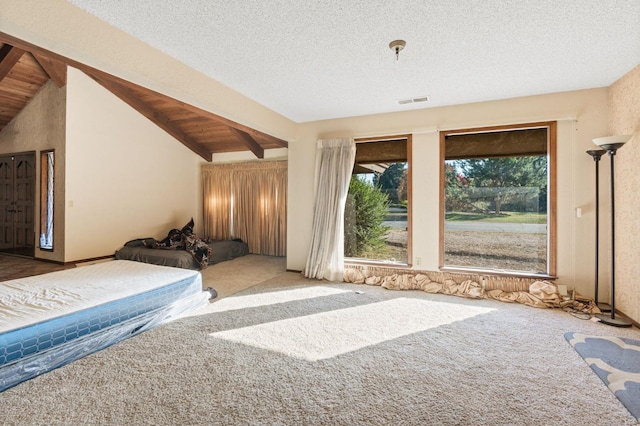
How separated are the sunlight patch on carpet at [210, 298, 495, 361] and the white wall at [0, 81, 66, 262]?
433 cm

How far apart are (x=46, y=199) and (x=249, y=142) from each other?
3.79 m

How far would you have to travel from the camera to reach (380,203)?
452cm

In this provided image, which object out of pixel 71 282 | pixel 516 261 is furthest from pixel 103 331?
pixel 516 261

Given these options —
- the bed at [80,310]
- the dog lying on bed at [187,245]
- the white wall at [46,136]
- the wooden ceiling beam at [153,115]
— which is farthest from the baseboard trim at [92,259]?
the wooden ceiling beam at [153,115]

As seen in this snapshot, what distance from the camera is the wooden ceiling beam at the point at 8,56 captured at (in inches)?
164

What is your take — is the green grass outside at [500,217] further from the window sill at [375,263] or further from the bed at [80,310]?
the bed at [80,310]

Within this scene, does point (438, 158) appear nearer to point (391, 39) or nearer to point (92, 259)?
point (391, 39)

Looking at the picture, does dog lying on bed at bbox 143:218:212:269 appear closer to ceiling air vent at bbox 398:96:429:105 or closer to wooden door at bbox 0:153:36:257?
wooden door at bbox 0:153:36:257

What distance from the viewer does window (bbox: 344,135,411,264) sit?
170 inches

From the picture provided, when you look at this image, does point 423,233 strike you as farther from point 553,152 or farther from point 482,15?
point 482,15

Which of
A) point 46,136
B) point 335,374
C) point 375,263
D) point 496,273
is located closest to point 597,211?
point 496,273

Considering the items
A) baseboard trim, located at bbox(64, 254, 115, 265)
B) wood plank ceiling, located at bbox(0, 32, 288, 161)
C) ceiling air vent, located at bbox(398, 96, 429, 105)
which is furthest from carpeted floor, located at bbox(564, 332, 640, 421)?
baseboard trim, located at bbox(64, 254, 115, 265)

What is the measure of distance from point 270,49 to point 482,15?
5.41 ft

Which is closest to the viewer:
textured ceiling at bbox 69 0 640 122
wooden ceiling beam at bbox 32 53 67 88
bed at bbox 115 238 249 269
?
textured ceiling at bbox 69 0 640 122
